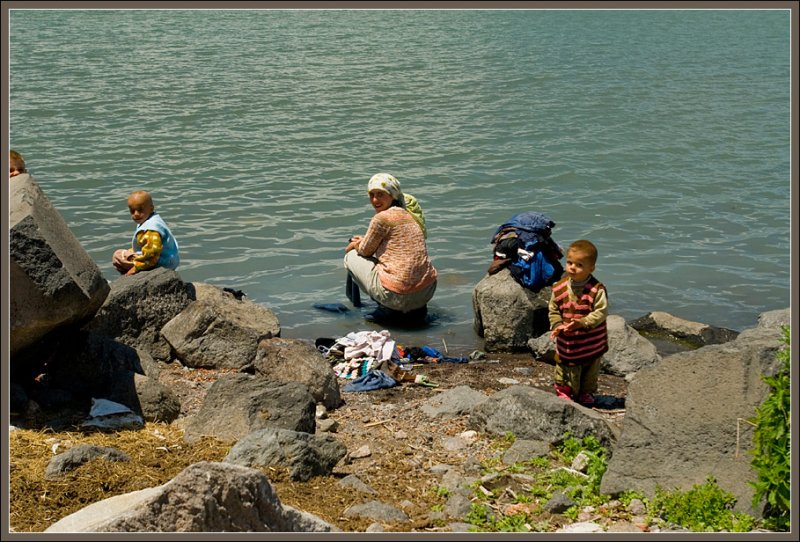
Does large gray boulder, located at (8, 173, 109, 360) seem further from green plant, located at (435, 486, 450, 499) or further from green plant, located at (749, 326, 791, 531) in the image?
green plant, located at (749, 326, 791, 531)

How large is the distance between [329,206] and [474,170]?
3.49 metres

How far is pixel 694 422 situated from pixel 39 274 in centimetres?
436

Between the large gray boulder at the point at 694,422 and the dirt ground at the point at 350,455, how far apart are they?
2.46 ft

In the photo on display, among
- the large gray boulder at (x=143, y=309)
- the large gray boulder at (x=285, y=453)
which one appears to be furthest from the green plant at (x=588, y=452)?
the large gray boulder at (x=143, y=309)

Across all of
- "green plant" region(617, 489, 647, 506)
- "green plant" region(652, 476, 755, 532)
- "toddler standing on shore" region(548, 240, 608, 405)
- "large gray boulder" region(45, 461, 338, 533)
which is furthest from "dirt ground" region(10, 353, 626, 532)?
"large gray boulder" region(45, 461, 338, 533)

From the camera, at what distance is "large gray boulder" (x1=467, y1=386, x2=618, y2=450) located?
7.20m

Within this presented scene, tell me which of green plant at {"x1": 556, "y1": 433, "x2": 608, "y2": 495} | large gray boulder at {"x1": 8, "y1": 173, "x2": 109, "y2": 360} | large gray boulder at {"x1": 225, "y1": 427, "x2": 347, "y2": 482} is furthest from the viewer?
large gray boulder at {"x1": 8, "y1": 173, "x2": 109, "y2": 360}

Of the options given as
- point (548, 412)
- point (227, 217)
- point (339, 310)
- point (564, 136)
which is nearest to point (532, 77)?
point (564, 136)

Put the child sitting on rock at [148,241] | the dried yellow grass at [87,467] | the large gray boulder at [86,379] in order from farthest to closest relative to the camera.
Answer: the child sitting on rock at [148,241] < the large gray boulder at [86,379] < the dried yellow grass at [87,467]

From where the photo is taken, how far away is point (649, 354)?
1015 cm

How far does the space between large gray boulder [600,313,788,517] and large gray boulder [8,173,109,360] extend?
384cm

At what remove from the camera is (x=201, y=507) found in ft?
13.9

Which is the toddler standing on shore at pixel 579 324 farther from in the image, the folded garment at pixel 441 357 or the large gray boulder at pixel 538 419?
the folded garment at pixel 441 357

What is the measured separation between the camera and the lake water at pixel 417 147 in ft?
46.8
